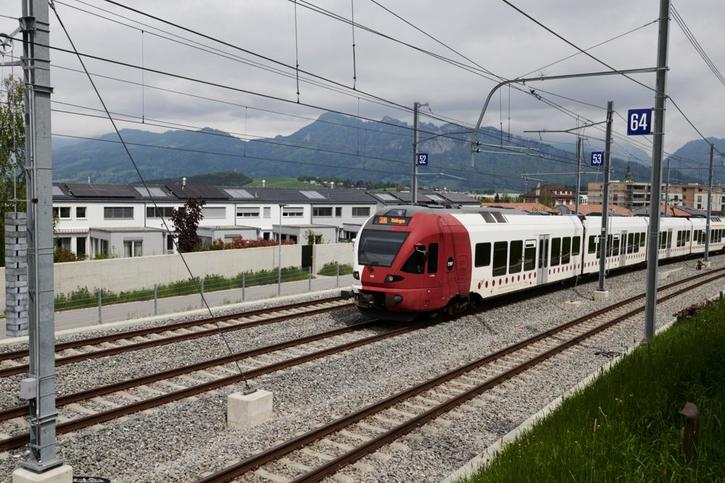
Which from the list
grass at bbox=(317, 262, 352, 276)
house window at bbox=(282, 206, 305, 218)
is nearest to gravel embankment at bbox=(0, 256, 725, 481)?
grass at bbox=(317, 262, 352, 276)

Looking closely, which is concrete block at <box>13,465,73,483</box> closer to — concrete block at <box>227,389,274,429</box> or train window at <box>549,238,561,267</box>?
concrete block at <box>227,389,274,429</box>

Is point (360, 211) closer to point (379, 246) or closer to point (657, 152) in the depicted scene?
point (379, 246)

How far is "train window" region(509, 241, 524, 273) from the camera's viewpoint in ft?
66.5

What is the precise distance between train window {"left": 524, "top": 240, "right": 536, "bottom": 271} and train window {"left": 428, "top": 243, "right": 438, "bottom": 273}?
18.6 ft

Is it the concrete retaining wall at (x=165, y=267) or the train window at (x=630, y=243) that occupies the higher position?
the train window at (x=630, y=243)

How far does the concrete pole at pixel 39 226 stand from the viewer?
6691 mm

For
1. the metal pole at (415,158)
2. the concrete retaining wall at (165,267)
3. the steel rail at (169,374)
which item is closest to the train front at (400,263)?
the steel rail at (169,374)

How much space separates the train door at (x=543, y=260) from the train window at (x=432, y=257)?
6808mm

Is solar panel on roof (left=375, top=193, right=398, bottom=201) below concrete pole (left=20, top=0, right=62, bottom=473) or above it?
above

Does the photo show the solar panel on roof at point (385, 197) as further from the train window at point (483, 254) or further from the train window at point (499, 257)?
the train window at point (483, 254)

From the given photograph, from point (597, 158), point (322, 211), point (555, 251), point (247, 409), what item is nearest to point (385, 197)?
point (322, 211)

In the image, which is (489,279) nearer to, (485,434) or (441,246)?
(441,246)

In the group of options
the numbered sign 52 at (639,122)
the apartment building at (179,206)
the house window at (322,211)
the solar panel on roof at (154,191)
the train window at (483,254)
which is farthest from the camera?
the house window at (322,211)

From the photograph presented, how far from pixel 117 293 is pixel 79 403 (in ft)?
43.7
